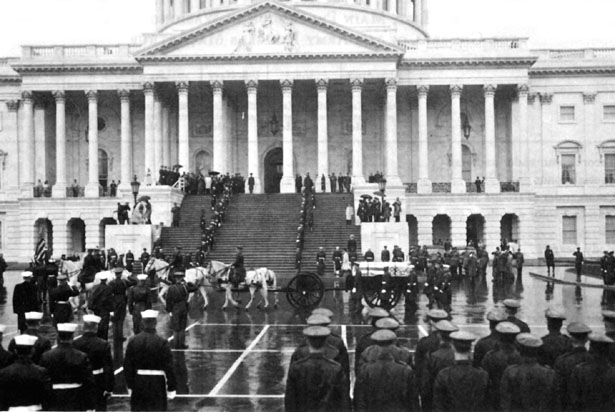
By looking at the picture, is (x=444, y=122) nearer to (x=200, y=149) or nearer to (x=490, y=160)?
(x=490, y=160)

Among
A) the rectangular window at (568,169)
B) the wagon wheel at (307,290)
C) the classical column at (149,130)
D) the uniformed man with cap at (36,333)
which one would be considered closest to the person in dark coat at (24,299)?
the wagon wheel at (307,290)

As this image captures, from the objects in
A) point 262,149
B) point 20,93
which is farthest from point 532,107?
point 20,93

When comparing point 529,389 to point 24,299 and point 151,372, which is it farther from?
point 24,299

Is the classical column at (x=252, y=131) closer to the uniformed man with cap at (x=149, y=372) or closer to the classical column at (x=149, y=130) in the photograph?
the classical column at (x=149, y=130)

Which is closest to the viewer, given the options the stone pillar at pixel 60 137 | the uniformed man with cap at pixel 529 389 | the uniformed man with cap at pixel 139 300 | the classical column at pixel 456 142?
the uniformed man with cap at pixel 529 389

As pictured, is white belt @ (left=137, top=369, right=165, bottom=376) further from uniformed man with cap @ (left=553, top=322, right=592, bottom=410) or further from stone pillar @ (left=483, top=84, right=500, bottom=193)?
stone pillar @ (left=483, top=84, right=500, bottom=193)
